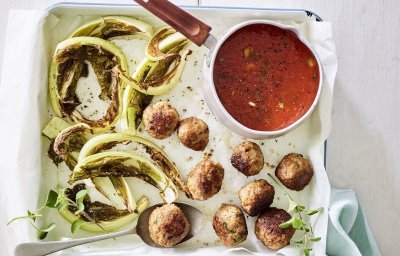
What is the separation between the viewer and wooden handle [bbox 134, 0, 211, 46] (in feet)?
6.00

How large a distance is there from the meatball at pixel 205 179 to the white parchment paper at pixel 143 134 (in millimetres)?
60

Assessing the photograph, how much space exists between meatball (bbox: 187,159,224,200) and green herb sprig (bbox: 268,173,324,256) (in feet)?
0.67

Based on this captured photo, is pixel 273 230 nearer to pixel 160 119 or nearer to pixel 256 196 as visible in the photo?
pixel 256 196

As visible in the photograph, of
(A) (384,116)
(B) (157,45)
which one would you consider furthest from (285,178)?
(B) (157,45)

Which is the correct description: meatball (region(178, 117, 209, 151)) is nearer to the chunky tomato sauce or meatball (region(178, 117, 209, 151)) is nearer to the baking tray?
the chunky tomato sauce

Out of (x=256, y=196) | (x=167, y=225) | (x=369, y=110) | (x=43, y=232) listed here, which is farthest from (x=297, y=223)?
(x=43, y=232)

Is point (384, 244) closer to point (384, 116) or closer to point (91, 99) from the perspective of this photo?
point (384, 116)

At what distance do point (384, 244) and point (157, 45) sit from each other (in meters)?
1.14

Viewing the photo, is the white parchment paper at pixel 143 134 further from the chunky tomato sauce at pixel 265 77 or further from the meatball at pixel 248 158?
the chunky tomato sauce at pixel 265 77

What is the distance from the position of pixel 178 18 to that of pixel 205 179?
563mm

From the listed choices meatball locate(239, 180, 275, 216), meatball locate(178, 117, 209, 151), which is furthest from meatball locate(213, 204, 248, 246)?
meatball locate(178, 117, 209, 151)

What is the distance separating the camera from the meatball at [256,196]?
6.74 ft

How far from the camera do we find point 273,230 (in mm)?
2047

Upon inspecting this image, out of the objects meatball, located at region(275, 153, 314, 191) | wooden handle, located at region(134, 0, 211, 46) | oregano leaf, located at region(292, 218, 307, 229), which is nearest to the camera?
wooden handle, located at region(134, 0, 211, 46)
